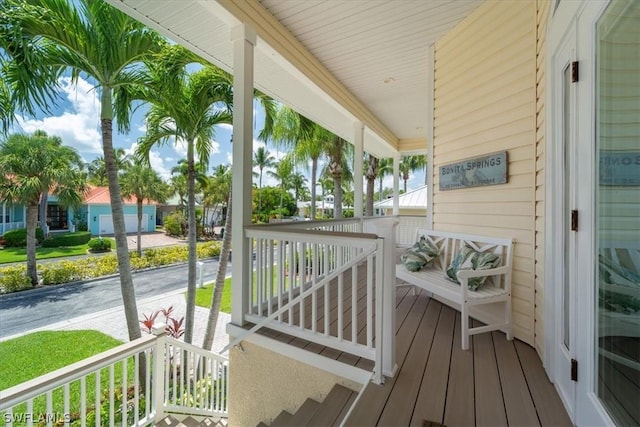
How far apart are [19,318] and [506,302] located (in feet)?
37.4

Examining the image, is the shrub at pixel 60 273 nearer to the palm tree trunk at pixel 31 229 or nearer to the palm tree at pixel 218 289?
the palm tree trunk at pixel 31 229

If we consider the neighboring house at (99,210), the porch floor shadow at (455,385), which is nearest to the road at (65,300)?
the neighboring house at (99,210)

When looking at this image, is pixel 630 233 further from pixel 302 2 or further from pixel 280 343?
pixel 302 2

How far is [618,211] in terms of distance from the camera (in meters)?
1.08

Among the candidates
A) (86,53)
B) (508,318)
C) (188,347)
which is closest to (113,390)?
(188,347)

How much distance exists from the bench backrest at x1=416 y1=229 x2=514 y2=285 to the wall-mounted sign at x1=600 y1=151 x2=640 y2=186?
1.30 m

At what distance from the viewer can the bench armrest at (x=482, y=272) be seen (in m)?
2.12

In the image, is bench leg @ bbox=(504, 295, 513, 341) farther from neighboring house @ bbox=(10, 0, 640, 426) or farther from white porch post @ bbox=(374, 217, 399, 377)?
white porch post @ bbox=(374, 217, 399, 377)

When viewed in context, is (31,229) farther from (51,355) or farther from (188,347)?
(188,347)

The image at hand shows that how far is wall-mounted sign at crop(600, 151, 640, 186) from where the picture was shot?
3.30 feet

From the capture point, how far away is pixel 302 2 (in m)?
2.56

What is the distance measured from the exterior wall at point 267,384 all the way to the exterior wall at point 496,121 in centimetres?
181

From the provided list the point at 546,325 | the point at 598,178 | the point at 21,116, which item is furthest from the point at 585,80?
the point at 21,116

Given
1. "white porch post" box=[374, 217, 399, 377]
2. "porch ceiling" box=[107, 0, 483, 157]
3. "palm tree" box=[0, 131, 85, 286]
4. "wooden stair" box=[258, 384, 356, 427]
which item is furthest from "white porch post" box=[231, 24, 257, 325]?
"palm tree" box=[0, 131, 85, 286]
